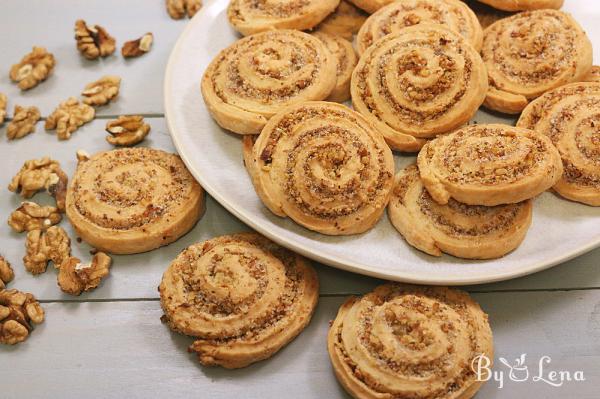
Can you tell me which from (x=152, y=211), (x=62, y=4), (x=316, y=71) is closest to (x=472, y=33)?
(x=316, y=71)

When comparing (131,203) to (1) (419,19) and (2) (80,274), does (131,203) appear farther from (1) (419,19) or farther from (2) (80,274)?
(1) (419,19)

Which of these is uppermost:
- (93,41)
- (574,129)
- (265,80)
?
(574,129)

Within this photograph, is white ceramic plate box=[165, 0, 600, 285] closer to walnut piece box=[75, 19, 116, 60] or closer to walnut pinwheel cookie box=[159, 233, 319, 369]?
walnut pinwheel cookie box=[159, 233, 319, 369]

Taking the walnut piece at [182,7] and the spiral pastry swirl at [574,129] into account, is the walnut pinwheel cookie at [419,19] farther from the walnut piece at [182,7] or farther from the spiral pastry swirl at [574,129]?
the walnut piece at [182,7]

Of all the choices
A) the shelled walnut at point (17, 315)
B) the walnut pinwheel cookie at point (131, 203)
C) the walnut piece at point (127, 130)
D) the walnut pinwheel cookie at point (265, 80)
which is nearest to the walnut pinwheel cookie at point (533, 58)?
the walnut pinwheel cookie at point (265, 80)

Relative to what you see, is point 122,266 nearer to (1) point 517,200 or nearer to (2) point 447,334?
(2) point 447,334

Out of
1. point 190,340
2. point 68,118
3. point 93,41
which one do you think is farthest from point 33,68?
point 190,340

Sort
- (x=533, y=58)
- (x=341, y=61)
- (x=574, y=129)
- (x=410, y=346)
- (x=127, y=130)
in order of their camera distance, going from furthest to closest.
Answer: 1. (x=127, y=130)
2. (x=341, y=61)
3. (x=533, y=58)
4. (x=574, y=129)
5. (x=410, y=346)
